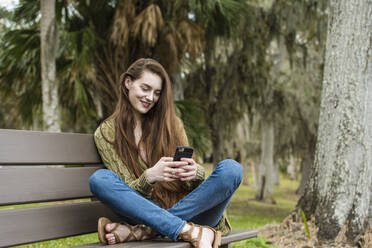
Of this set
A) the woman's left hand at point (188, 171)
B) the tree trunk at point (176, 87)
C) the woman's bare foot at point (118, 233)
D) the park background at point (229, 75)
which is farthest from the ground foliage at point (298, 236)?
the tree trunk at point (176, 87)

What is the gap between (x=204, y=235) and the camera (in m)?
2.13

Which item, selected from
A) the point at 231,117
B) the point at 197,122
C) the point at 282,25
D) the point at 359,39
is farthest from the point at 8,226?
the point at 282,25

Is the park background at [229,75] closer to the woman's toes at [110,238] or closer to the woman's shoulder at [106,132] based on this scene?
the woman's shoulder at [106,132]

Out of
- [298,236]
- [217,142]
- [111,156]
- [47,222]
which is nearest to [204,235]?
[111,156]

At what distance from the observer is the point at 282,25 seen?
1153 cm

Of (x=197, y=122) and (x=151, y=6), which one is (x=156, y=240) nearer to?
(x=197, y=122)

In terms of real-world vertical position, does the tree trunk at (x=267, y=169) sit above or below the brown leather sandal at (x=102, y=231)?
below

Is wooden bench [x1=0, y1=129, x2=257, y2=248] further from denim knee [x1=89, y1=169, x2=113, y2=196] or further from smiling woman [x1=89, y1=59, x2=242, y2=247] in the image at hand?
denim knee [x1=89, y1=169, x2=113, y2=196]

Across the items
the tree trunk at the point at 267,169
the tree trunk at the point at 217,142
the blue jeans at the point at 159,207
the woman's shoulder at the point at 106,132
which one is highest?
the woman's shoulder at the point at 106,132

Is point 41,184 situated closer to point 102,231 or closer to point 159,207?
point 102,231

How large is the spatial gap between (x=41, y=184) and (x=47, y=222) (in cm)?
20

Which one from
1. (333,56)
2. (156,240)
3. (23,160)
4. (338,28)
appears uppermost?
(338,28)

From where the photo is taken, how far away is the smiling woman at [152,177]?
213 cm

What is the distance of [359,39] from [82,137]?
2696 mm
